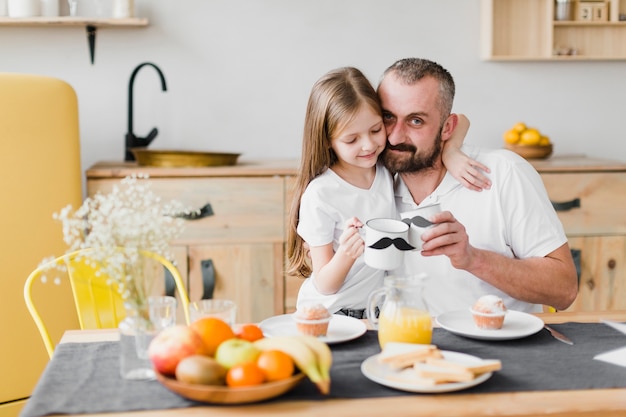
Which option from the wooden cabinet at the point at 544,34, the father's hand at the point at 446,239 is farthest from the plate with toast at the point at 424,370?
the wooden cabinet at the point at 544,34

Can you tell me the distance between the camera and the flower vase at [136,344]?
1.47m

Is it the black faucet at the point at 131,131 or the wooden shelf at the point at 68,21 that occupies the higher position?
the wooden shelf at the point at 68,21

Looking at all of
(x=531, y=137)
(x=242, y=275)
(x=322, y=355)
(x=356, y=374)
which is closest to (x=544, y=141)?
(x=531, y=137)

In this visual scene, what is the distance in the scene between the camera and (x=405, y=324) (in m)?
1.57

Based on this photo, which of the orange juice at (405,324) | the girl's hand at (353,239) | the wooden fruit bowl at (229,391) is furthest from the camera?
the girl's hand at (353,239)

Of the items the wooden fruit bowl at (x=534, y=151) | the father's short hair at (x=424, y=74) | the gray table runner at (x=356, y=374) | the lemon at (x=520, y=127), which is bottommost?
the gray table runner at (x=356, y=374)

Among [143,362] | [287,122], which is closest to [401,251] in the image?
[143,362]

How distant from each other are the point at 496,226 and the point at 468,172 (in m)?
0.16

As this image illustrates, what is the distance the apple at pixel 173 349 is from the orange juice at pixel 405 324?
38 cm

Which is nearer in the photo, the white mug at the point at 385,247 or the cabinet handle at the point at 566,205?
the white mug at the point at 385,247

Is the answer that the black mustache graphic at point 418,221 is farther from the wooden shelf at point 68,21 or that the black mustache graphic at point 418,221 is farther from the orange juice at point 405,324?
the wooden shelf at point 68,21

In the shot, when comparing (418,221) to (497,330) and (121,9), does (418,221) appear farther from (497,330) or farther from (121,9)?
(121,9)

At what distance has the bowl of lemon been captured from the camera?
139 inches

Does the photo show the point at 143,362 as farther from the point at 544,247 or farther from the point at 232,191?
the point at 232,191
